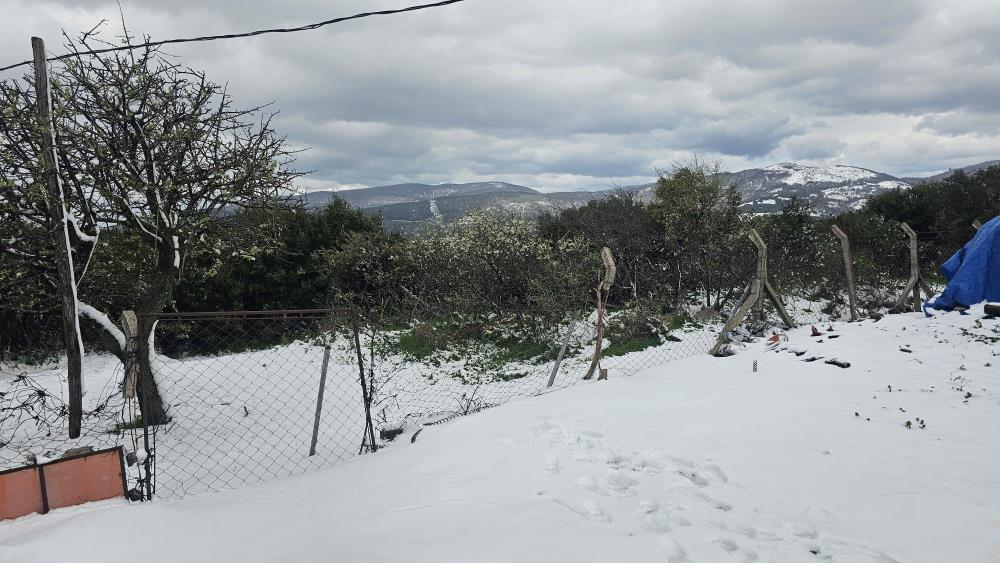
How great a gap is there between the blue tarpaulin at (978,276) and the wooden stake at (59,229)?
1363 centimetres

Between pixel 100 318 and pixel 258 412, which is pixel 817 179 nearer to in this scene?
pixel 258 412

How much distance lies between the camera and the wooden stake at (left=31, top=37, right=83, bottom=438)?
17.7 ft

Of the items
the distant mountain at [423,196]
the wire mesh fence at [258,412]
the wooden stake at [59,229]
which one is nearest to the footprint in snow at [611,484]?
the wire mesh fence at [258,412]

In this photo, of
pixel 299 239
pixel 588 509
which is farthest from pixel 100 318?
pixel 299 239

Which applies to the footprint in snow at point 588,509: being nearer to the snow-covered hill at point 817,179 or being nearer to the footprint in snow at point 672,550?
the footprint in snow at point 672,550

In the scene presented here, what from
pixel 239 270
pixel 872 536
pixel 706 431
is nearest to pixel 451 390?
pixel 706 431

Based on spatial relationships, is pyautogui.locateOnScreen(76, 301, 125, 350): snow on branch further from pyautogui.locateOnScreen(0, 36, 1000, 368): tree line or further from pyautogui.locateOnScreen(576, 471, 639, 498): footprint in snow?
pyautogui.locateOnScreen(576, 471, 639, 498): footprint in snow

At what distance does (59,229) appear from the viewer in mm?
5613

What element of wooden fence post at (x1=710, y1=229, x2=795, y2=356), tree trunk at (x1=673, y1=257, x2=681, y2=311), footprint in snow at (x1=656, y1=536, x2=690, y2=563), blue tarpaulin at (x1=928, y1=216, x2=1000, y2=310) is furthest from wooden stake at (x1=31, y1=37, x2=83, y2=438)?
blue tarpaulin at (x1=928, y1=216, x2=1000, y2=310)

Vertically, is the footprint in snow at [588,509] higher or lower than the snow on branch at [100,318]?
lower

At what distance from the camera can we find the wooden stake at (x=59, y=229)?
5387 mm

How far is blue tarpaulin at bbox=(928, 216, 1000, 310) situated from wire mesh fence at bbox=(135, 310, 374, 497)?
34.5 feet

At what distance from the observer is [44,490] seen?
308 centimetres

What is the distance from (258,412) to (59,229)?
3532 mm
